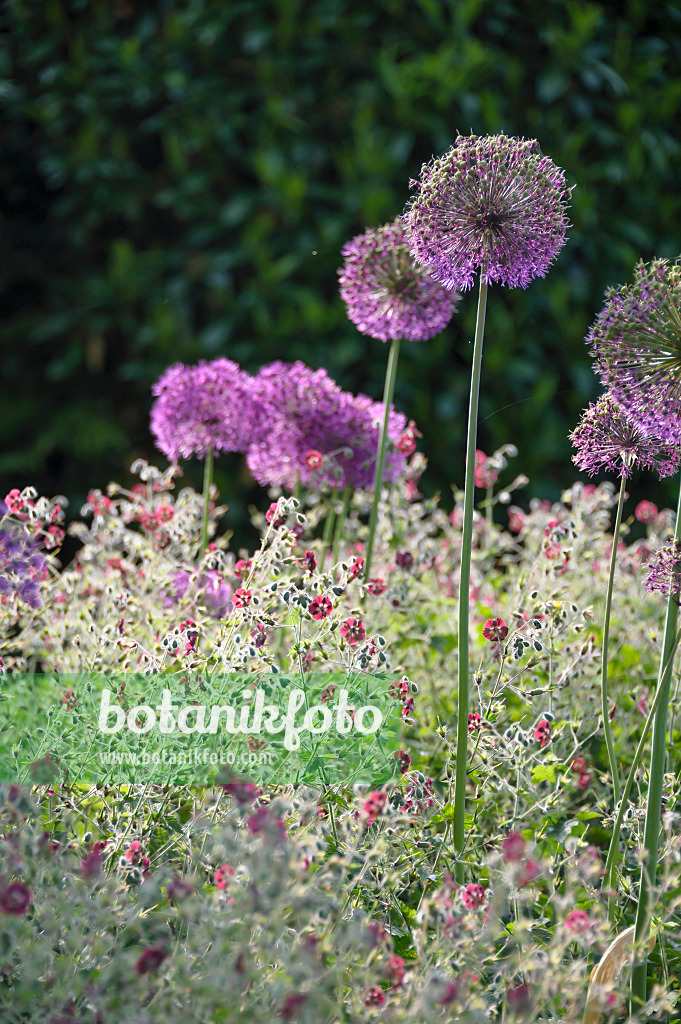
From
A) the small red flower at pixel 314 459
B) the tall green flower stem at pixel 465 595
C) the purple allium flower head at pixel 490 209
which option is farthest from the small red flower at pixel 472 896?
the small red flower at pixel 314 459

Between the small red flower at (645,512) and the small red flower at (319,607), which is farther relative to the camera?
the small red flower at (645,512)

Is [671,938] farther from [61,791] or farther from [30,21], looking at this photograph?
[30,21]

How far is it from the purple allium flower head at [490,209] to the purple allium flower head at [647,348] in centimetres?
18

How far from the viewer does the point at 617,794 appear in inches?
68.9

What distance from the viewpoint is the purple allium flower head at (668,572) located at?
1.37m

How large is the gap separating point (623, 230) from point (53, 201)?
10.2ft

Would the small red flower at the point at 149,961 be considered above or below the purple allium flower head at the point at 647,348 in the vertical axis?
below

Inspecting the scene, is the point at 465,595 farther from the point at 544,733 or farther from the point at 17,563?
the point at 17,563

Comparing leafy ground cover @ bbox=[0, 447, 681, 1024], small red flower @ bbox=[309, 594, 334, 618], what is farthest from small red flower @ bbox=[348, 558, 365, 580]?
small red flower @ bbox=[309, 594, 334, 618]

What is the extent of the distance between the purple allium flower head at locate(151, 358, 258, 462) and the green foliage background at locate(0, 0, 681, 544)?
4.32 feet

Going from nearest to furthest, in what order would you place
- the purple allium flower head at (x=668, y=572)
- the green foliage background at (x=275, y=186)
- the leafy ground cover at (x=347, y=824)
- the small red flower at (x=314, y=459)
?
the leafy ground cover at (x=347, y=824) → the purple allium flower head at (x=668, y=572) → the small red flower at (x=314, y=459) → the green foliage background at (x=275, y=186)

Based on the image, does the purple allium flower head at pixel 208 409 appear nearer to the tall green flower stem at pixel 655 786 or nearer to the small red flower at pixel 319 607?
the small red flower at pixel 319 607

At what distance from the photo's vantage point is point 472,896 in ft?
4.18

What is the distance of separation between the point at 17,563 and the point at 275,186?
2949 millimetres
